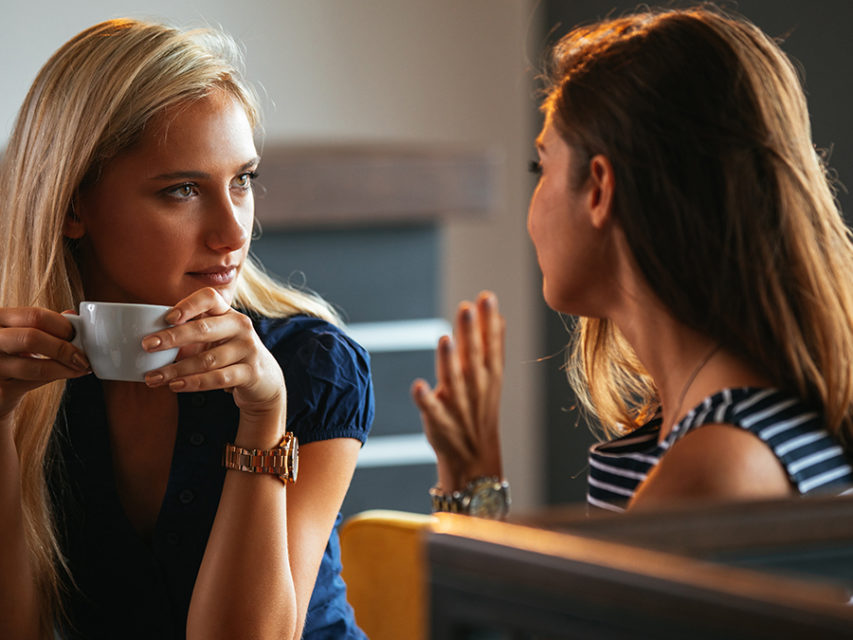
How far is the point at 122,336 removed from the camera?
93 cm

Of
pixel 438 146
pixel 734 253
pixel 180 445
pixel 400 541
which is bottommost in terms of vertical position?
pixel 400 541

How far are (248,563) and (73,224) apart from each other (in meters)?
0.46

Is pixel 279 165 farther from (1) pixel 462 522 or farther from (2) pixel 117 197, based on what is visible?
(1) pixel 462 522

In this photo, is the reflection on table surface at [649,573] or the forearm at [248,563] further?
the forearm at [248,563]

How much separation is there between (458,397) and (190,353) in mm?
288

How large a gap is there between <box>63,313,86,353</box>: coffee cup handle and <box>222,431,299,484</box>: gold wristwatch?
0.18m

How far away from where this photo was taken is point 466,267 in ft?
13.5

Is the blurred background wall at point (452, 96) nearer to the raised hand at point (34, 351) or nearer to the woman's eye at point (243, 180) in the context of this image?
the woman's eye at point (243, 180)

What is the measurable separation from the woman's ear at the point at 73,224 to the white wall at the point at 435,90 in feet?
8.49

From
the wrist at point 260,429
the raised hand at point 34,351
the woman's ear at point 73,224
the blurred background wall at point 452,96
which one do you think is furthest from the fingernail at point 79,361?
the blurred background wall at point 452,96

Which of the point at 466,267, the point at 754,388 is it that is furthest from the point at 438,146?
the point at 754,388

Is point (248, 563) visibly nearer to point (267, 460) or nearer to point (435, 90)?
point (267, 460)

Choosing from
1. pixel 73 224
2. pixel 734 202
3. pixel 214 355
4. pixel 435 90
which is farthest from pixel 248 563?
pixel 435 90

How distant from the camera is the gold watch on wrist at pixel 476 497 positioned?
1.07 metres
